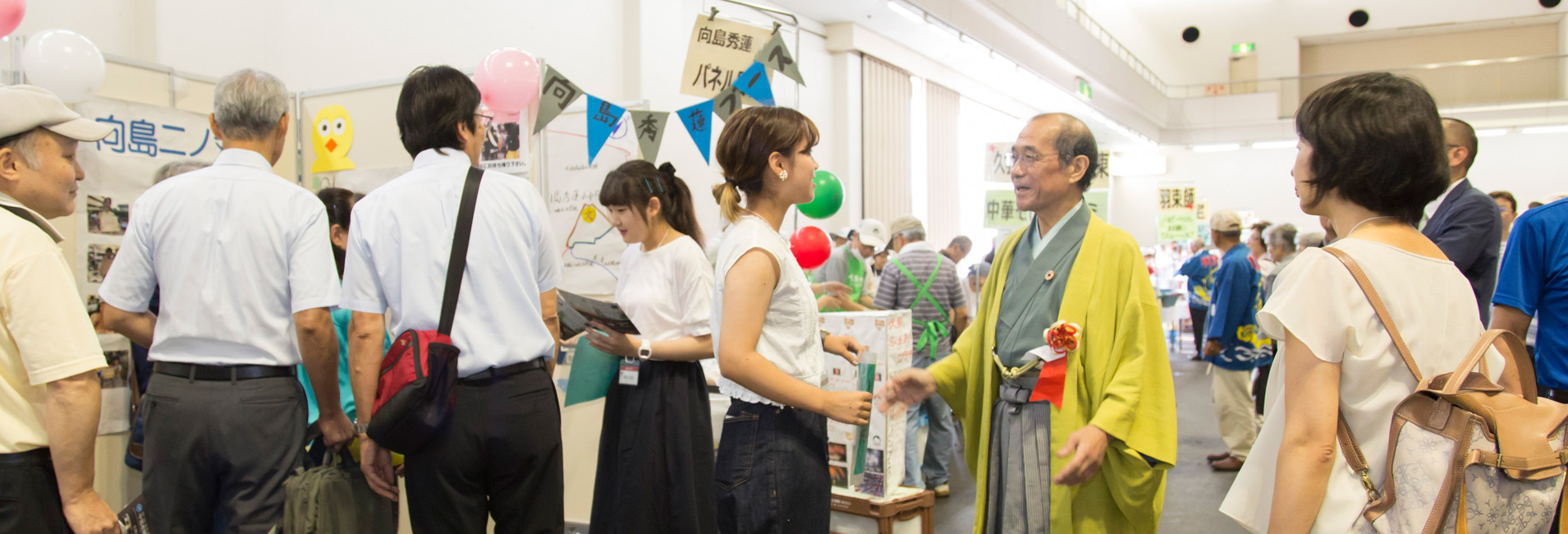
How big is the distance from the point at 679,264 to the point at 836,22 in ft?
19.2

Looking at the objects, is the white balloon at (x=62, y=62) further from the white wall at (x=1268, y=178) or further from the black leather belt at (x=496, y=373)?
the white wall at (x=1268, y=178)

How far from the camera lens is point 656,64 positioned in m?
6.23

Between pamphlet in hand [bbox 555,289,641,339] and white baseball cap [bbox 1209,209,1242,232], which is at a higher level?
white baseball cap [bbox 1209,209,1242,232]

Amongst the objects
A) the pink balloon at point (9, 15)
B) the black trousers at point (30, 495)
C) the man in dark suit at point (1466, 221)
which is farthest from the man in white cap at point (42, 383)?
the man in dark suit at point (1466, 221)

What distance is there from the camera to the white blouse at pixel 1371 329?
3.93ft

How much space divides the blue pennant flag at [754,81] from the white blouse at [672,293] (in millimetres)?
911

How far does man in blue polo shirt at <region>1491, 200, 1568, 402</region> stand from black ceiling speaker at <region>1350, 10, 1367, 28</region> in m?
17.1

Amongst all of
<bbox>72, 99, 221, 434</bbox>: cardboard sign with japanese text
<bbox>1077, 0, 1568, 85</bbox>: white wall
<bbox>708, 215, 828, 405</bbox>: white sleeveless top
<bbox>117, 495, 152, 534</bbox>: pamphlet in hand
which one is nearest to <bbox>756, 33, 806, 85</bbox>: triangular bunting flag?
<bbox>708, 215, 828, 405</bbox>: white sleeveless top

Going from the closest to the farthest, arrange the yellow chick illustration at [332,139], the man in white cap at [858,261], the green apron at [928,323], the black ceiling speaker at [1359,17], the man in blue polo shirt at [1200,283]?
the yellow chick illustration at [332,139] → the green apron at [928,323] → the man in white cap at [858,261] → the man in blue polo shirt at [1200,283] → the black ceiling speaker at [1359,17]

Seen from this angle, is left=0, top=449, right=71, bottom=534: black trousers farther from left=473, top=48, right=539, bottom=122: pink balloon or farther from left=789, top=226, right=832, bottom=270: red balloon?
left=789, top=226, right=832, bottom=270: red balloon

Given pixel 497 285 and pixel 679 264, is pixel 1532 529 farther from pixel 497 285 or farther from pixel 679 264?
pixel 679 264

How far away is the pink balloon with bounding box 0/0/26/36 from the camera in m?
2.79

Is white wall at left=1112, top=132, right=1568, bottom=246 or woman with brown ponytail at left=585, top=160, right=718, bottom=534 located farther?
white wall at left=1112, top=132, right=1568, bottom=246

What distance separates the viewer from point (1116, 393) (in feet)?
5.43
